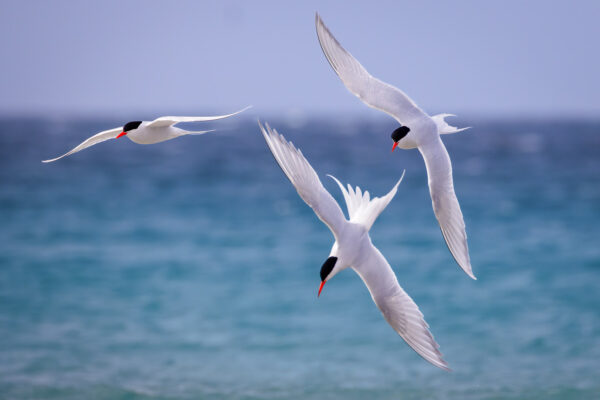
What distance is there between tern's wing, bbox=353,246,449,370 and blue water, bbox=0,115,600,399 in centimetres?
115

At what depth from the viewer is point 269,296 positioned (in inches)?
390

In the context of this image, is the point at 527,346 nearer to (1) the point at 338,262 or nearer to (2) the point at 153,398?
(2) the point at 153,398

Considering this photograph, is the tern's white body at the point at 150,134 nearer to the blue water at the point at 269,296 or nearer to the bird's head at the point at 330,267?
the bird's head at the point at 330,267

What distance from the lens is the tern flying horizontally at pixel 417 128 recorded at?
8.16 feet

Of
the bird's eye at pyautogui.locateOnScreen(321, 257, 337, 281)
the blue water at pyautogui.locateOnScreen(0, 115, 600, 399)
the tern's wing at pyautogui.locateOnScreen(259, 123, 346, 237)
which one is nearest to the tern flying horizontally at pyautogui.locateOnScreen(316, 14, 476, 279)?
the tern's wing at pyautogui.locateOnScreen(259, 123, 346, 237)

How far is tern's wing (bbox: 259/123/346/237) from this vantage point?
85.9 inches

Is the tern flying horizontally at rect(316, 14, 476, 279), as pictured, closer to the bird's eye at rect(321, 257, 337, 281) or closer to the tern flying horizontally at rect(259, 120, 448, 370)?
the tern flying horizontally at rect(259, 120, 448, 370)

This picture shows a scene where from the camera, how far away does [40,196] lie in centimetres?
1673

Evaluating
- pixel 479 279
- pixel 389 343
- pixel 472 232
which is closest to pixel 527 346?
pixel 389 343

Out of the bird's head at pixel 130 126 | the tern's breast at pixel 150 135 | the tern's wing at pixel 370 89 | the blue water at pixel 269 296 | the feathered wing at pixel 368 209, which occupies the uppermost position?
the tern's wing at pixel 370 89

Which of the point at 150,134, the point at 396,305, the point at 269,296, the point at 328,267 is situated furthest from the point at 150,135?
the point at 269,296

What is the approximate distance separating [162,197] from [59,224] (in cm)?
293

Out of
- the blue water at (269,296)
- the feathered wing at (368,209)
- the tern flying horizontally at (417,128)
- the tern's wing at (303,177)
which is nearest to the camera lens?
the tern's wing at (303,177)

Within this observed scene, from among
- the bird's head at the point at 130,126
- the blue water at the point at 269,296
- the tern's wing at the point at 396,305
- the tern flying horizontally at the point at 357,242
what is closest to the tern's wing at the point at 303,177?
the tern flying horizontally at the point at 357,242
